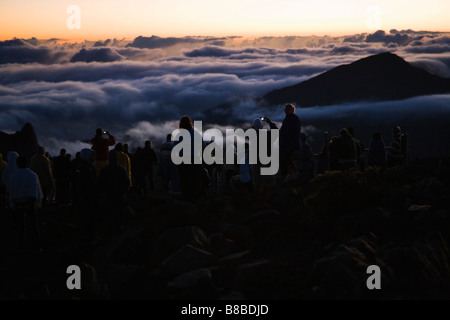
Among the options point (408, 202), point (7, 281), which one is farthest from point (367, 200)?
point (7, 281)

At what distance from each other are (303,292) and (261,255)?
6.04 feet

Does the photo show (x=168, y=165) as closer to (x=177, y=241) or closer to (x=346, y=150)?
(x=177, y=241)

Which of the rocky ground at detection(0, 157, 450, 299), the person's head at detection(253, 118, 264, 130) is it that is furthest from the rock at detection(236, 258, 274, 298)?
the person's head at detection(253, 118, 264, 130)

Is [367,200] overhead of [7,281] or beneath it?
overhead

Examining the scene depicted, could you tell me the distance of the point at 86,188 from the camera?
12984 mm

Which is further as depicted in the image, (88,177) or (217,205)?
(217,205)

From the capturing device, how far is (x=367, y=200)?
490 inches

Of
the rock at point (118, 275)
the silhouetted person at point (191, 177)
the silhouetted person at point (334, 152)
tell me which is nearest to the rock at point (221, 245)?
the rock at point (118, 275)

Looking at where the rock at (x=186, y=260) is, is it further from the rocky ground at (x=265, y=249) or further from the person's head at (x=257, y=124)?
the person's head at (x=257, y=124)

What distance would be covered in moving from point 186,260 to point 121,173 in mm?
2400

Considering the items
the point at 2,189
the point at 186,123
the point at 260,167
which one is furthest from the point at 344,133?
the point at 2,189

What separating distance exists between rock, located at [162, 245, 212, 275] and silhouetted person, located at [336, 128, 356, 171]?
A: 5338mm

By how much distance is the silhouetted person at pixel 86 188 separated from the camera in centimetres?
1288
